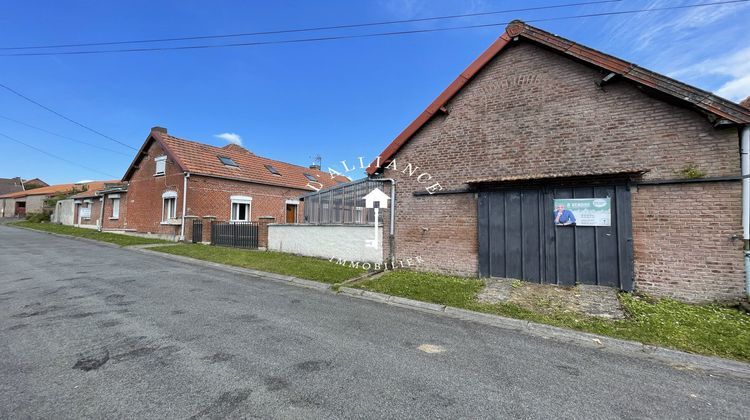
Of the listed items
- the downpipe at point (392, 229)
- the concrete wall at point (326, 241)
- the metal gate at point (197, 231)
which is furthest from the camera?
the metal gate at point (197, 231)

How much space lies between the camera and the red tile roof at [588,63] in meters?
6.09

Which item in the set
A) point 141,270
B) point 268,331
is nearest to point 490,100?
point 268,331

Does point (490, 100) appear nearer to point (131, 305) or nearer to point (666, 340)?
point (666, 340)

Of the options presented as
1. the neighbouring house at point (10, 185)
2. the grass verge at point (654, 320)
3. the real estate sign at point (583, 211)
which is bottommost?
the grass verge at point (654, 320)

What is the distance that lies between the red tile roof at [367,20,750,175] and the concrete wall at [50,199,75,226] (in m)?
34.8

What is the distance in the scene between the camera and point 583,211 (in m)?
7.31

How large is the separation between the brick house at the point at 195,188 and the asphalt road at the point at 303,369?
41.5 feet

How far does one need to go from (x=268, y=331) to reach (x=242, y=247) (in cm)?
1121

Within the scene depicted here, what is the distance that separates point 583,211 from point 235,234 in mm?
13664

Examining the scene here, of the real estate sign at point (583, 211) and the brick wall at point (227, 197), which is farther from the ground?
the brick wall at point (227, 197)

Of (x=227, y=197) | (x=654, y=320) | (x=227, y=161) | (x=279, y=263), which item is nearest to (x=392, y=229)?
(x=279, y=263)

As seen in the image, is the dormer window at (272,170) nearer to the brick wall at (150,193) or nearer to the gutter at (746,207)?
the brick wall at (150,193)

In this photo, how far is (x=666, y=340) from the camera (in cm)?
461

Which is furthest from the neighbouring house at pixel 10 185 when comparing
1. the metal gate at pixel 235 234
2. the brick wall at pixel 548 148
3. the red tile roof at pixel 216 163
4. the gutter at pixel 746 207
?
the gutter at pixel 746 207
